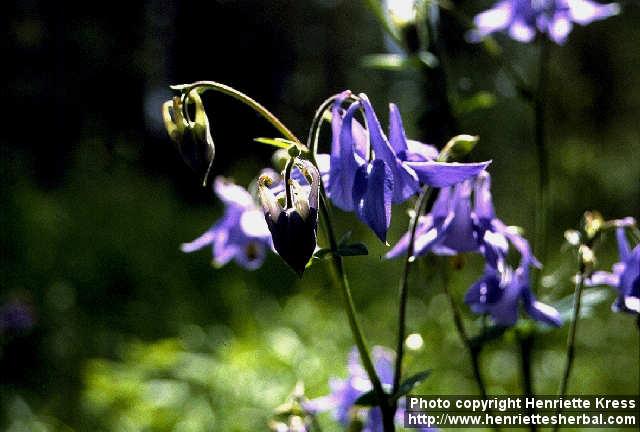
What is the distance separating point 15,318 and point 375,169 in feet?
10.0

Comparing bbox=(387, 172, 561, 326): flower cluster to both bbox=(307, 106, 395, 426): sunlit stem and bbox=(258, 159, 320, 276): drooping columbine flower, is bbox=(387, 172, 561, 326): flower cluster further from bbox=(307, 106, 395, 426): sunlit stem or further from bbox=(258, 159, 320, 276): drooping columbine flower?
bbox=(258, 159, 320, 276): drooping columbine flower

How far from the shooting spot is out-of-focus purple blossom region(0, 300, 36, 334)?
3600 millimetres

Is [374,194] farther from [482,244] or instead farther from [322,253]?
[482,244]

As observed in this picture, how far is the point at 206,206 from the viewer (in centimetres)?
902

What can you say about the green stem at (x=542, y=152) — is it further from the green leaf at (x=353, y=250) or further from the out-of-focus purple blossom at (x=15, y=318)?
the out-of-focus purple blossom at (x=15, y=318)

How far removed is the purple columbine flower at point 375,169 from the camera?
95 cm

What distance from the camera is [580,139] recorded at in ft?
44.1

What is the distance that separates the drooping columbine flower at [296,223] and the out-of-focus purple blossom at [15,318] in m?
3.00

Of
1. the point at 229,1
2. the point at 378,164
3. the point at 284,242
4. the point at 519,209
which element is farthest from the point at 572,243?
the point at 229,1

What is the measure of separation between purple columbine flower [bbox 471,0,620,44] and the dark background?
0.50 ft

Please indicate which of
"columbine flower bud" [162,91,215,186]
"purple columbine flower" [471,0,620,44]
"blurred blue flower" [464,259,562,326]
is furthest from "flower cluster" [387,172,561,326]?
"purple columbine flower" [471,0,620,44]

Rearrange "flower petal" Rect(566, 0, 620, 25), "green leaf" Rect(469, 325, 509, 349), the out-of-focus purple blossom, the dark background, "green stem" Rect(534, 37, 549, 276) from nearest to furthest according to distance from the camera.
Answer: "green leaf" Rect(469, 325, 509, 349), "green stem" Rect(534, 37, 549, 276), "flower petal" Rect(566, 0, 620, 25), the dark background, the out-of-focus purple blossom

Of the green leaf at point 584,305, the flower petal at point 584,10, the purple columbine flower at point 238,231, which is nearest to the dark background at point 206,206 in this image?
the green leaf at point 584,305

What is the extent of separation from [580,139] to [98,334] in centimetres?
1103
